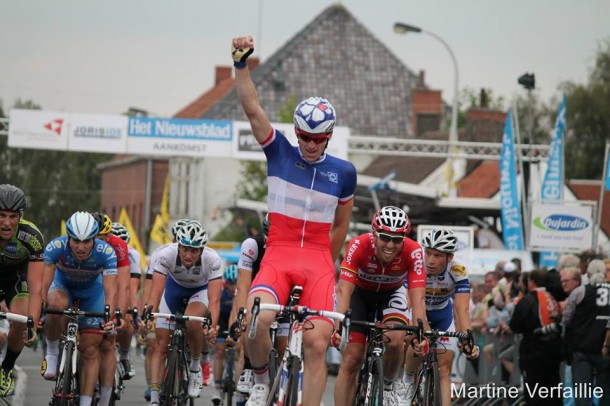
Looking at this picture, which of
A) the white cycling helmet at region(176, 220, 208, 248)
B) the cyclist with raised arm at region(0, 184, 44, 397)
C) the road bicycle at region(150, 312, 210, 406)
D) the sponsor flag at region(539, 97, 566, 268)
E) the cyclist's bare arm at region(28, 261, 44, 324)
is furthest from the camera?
the sponsor flag at region(539, 97, 566, 268)

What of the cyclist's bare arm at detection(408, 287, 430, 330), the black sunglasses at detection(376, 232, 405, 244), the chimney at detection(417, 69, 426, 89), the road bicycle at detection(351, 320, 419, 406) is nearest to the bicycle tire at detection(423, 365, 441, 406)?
the road bicycle at detection(351, 320, 419, 406)

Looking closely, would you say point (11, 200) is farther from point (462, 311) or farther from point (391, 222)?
point (462, 311)

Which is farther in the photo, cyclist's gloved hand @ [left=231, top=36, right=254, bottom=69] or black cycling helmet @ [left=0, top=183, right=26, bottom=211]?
black cycling helmet @ [left=0, top=183, right=26, bottom=211]

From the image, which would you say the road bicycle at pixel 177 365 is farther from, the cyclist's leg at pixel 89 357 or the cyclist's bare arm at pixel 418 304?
the cyclist's bare arm at pixel 418 304

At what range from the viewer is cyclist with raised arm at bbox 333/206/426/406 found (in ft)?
40.8

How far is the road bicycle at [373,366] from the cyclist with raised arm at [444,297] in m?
1.06

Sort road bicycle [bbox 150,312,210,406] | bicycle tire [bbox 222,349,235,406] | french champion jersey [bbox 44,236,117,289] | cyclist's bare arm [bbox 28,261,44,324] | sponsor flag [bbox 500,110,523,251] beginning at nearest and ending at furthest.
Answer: cyclist's bare arm [bbox 28,261,44,324]
french champion jersey [bbox 44,236,117,289]
road bicycle [bbox 150,312,210,406]
bicycle tire [bbox 222,349,235,406]
sponsor flag [bbox 500,110,523,251]

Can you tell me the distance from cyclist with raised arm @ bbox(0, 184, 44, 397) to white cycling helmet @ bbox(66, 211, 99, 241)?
622 mm

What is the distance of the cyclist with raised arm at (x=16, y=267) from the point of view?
12.6 metres

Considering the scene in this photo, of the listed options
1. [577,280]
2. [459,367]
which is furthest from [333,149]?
[577,280]

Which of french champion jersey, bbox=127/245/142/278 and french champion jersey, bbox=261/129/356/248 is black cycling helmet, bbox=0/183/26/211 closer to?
french champion jersey, bbox=261/129/356/248

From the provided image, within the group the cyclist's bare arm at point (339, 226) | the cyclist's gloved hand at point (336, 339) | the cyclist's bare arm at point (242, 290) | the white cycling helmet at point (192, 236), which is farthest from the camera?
the white cycling helmet at point (192, 236)

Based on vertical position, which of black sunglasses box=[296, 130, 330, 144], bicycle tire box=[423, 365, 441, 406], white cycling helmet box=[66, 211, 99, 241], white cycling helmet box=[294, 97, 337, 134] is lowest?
bicycle tire box=[423, 365, 441, 406]

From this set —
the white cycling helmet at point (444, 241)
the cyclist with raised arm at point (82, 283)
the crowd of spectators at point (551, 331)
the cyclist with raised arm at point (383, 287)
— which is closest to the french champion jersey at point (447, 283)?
the white cycling helmet at point (444, 241)
